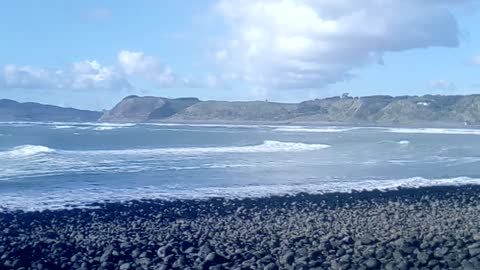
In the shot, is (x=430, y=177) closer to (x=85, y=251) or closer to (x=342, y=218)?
(x=342, y=218)

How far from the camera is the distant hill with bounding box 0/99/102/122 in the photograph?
417 feet

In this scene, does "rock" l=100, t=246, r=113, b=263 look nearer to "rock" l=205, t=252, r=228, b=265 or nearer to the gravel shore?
the gravel shore

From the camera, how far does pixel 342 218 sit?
16.0m

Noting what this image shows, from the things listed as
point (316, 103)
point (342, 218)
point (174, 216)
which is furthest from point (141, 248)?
point (316, 103)

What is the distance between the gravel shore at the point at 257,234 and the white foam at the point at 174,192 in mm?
880

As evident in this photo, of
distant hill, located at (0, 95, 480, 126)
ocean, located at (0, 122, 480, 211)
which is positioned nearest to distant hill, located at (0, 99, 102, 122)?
distant hill, located at (0, 95, 480, 126)

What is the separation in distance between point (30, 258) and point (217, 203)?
6.85 metres

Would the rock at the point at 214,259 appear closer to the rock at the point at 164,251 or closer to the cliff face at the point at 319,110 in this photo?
the rock at the point at 164,251

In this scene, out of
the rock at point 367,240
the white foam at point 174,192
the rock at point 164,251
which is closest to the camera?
the rock at point 164,251

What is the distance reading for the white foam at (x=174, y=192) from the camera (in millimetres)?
18422

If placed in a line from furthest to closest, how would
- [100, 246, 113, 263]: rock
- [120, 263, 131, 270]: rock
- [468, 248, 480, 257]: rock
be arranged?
1. [100, 246, 113, 263]: rock
2. [120, 263, 131, 270]: rock
3. [468, 248, 480, 257]: rock

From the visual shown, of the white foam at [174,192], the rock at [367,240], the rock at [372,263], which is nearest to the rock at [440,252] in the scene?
the rock at [372,263]

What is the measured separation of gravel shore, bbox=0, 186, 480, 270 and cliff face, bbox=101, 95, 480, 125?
94.0 meters

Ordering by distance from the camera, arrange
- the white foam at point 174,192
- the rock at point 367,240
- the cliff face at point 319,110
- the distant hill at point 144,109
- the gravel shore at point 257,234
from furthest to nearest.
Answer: the distant hill at point 144,109 < the cliff face at point 319,110 < the white foam at point 174,192 < the rock at point 367,240 < the gravel shore at point 257,234
